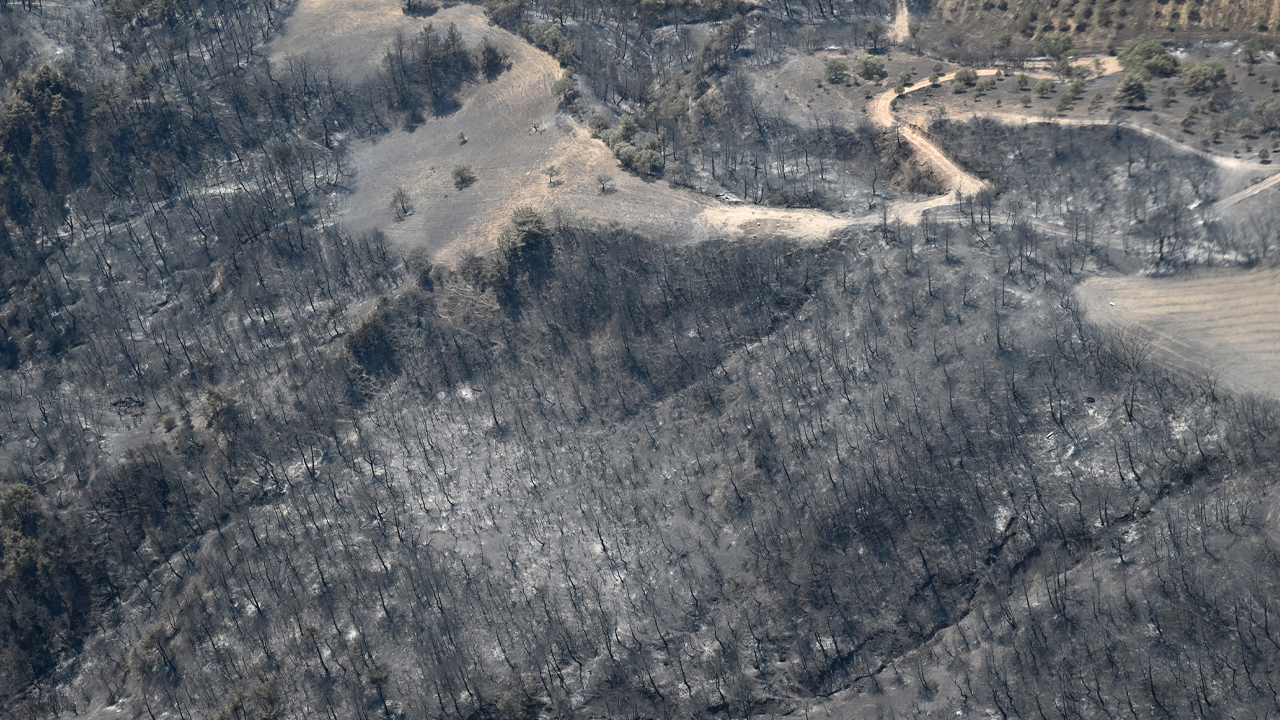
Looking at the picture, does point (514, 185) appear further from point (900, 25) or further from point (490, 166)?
point (900, 25)

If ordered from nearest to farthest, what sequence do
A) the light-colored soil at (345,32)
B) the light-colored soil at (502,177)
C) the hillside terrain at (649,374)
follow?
1. the hillside terrain at (649,374)
2. the light-colored soil at (502,177)
3. the light-colored soil at (345,32)

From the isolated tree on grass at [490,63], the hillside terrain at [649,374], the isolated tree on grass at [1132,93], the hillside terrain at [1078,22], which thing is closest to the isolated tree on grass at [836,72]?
the hillside terrain at [649,374]

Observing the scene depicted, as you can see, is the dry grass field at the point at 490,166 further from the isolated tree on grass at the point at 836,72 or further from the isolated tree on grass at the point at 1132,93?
the isolated tree on grass at the point at 1132,93

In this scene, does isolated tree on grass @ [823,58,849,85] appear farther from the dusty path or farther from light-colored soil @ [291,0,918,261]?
light-colored soil @ [291,0,918,261]

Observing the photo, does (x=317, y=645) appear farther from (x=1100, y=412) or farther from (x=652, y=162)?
(x=1100, y=412)

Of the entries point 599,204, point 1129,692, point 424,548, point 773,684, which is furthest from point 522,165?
point 1129,692
